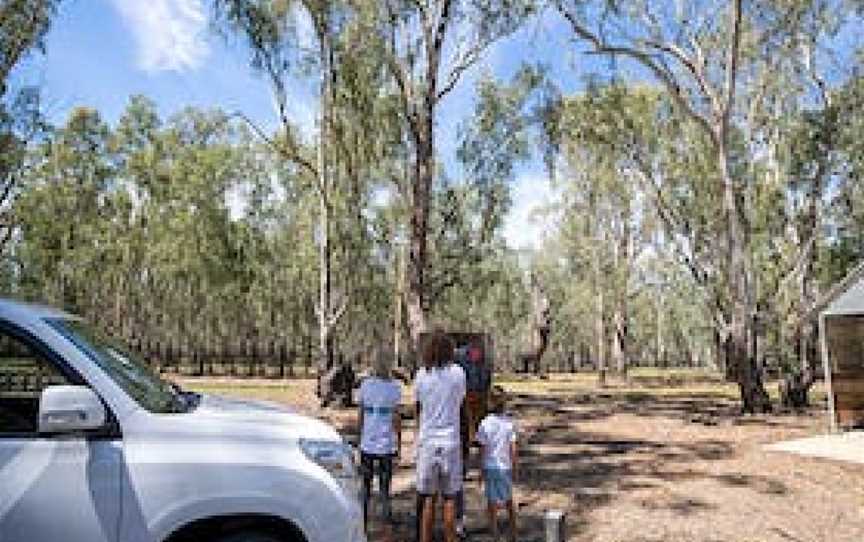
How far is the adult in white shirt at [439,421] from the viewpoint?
7566mm

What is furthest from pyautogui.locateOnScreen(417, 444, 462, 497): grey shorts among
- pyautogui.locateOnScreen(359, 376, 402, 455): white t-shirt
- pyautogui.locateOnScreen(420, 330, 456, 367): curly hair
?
pyautogui.locateOnScreen(359, 376, 402, 455): white t-shirt

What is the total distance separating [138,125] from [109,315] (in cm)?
1278

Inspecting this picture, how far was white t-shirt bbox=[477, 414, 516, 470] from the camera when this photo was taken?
8.42 meters

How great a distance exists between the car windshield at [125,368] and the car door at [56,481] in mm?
229

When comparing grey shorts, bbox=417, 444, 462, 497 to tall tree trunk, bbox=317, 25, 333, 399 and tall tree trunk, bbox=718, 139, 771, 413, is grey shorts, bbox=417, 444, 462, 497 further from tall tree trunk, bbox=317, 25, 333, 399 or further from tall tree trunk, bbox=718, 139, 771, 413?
tall tree trunk, bbox=317, 25, 333, 399

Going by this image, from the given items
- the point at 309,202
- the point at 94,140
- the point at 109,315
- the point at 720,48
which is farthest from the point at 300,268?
the point at 720,48

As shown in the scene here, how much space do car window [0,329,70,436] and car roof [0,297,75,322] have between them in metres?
0.09

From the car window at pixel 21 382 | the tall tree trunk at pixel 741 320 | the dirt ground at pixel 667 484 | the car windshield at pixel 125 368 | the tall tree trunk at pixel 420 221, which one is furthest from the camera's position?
the tall tree trunk at pixel 741 320

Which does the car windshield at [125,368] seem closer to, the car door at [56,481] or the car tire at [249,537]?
the car door at [56,481]

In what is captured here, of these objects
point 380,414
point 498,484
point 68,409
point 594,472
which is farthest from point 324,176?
point 68,409

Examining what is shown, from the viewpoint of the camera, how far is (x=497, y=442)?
27.6 ft

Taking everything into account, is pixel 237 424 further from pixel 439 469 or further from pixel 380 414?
pixel 380 414

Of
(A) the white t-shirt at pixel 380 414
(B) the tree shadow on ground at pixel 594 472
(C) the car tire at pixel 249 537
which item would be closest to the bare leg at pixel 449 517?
(A) the white t-shirt at pixel 380 414

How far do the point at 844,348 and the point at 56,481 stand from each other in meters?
19.8
